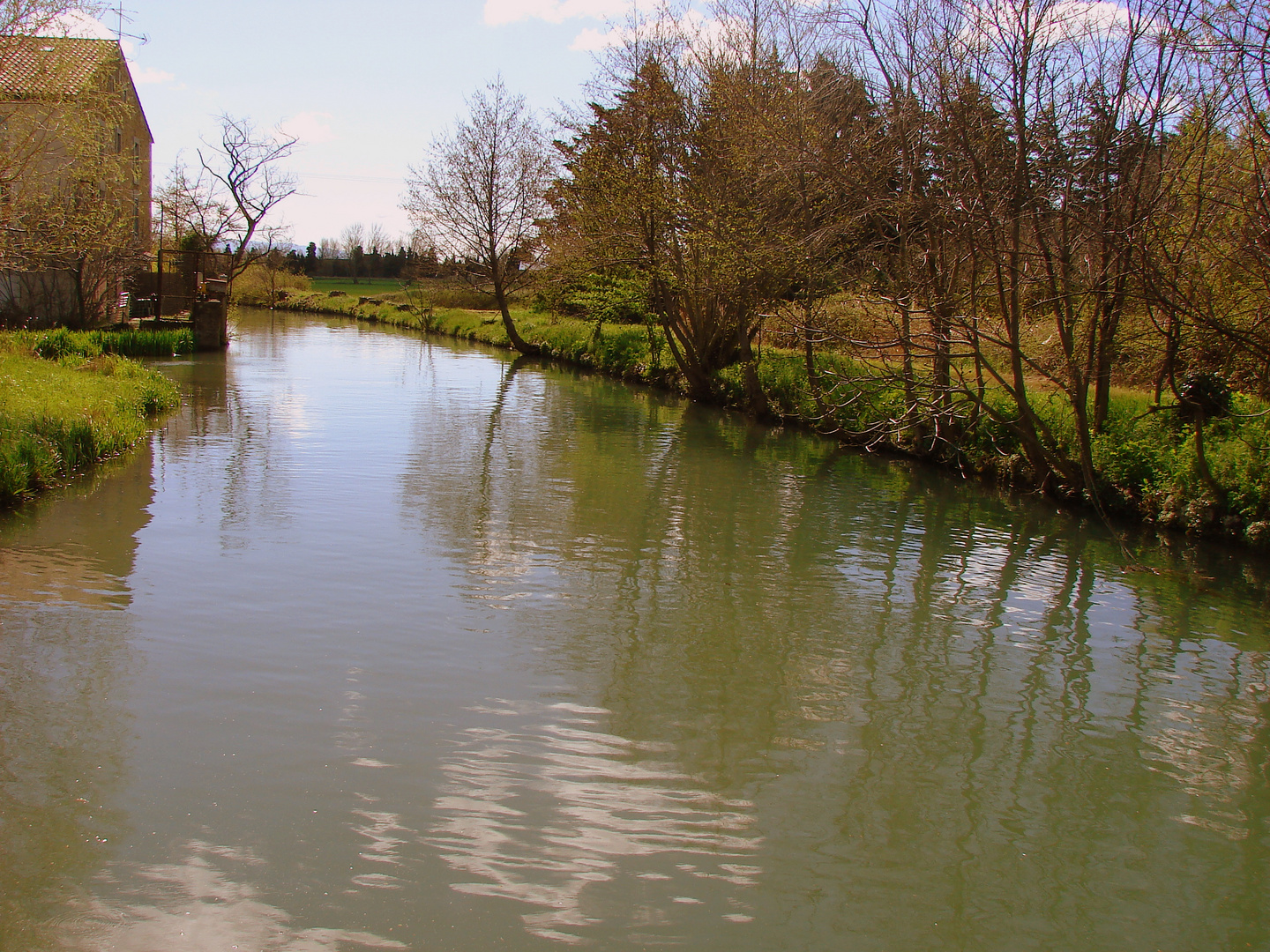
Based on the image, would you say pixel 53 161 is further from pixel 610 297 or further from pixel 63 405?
pixel 610 297

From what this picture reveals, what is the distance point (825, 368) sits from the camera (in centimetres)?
1795

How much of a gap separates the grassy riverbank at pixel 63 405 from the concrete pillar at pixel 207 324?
373 inches

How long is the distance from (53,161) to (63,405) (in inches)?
223

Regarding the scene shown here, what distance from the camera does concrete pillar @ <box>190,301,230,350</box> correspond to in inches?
1120

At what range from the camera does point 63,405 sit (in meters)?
12.1

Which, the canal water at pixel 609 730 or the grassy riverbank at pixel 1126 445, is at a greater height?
the grassy riverbank at pixel 1126 445

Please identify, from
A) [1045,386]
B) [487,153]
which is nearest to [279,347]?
[487,153]

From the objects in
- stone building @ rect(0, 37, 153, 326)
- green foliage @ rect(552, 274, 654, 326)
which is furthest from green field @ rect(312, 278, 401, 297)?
stone building @ rect(0, 37, 153, 326)

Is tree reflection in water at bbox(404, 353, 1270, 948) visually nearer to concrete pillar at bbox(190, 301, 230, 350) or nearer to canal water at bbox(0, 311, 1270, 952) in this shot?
canal water at bbox(0, 311, 1270, 952)

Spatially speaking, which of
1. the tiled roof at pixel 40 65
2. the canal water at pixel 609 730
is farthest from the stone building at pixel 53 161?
the canal water at pixel 609 730

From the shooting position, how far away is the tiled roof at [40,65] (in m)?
10.7

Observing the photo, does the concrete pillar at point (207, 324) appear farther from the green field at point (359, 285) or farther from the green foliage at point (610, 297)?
the green field at point (359, 285)

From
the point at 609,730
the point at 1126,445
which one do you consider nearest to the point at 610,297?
the point at 1126,445

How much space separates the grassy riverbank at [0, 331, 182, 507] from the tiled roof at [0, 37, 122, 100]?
345 centimetres
